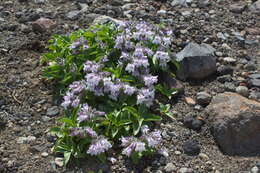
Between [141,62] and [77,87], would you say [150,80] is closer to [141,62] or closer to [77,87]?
[141,62]

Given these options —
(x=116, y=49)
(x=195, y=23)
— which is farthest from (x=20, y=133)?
(x=195, y=23)


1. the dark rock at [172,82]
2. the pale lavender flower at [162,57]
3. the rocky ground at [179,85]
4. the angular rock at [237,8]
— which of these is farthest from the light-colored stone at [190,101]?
the angular rock at [237,8]

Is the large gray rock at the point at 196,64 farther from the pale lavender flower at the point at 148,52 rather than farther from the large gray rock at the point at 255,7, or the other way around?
the large gray rock at the point at 255,7

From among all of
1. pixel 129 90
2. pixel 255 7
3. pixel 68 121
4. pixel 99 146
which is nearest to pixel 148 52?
pixel 129 90

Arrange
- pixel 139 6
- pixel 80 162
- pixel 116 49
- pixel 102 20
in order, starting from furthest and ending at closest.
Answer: pixel 139 6 < pixel 102 20 < pixel 116 49 < pixel 80 162

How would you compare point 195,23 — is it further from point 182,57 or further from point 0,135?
point 0,135

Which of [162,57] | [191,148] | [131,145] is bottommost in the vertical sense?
[191,148]

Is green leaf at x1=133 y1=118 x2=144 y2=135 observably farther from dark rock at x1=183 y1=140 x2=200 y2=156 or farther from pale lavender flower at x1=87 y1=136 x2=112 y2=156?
dark rock at x1=183 y1=140 x2=200 y2=156
